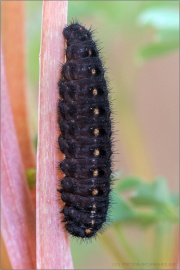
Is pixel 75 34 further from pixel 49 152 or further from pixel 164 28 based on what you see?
pixel 164 28

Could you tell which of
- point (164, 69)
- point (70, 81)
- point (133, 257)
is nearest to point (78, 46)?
point (70, 81)

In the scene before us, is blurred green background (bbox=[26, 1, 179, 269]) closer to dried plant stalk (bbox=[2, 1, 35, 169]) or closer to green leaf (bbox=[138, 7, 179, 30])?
green leaf (bbox=[138, 7, 179, 30])

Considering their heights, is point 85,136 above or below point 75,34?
below

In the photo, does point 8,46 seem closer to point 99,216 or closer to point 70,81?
point 70,81

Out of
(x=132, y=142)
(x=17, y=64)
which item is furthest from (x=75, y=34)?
(x=132, y=142)

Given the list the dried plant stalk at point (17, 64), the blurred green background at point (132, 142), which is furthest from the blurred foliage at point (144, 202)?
the dried plant stalk at point (17, 64)
